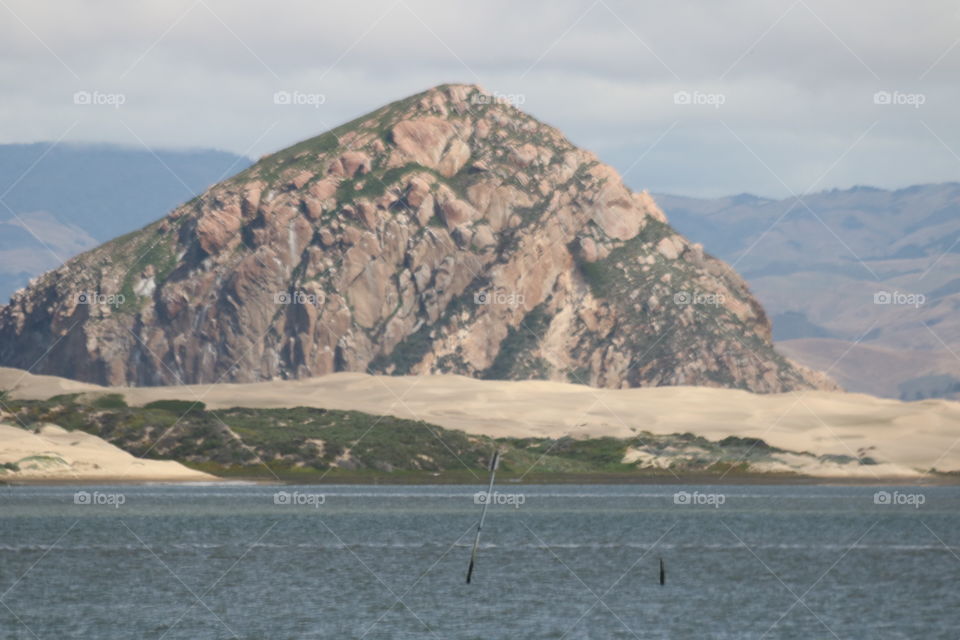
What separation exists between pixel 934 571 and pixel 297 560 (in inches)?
1992

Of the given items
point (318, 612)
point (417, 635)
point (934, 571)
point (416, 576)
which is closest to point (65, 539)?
point (416, 576)

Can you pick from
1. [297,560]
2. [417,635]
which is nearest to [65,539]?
[297,560]

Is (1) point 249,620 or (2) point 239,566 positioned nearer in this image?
(1) point 249,620

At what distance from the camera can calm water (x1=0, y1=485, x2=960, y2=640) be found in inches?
3406

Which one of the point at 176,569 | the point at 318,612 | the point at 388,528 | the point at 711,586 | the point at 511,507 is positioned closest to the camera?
the point at 318,612

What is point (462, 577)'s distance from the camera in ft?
361

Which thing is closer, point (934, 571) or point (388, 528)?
point (934, 571)

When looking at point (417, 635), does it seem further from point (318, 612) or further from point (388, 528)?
point (388, 528)

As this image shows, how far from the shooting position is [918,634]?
84.4 meters

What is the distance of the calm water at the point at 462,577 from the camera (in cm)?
8650

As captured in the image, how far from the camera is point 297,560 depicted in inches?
4798

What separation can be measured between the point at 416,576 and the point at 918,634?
3908cm

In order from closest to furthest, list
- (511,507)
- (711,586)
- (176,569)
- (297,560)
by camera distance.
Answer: (711,586), (176,569), (297,560), (511,507)

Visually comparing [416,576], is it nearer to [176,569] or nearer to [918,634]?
[176,569]
